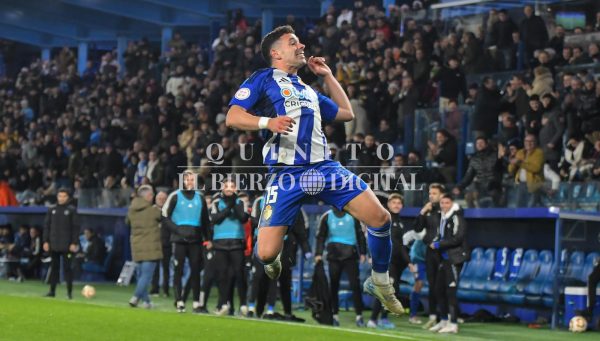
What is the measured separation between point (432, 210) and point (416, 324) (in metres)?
1.74

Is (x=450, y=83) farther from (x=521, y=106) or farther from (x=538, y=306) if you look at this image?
(x=538, y=306)

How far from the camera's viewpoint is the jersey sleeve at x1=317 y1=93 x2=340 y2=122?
9.80 meters

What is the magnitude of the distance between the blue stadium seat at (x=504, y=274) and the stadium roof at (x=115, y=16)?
1736 centimetres

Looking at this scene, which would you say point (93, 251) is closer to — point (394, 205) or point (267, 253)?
point (394, 205)

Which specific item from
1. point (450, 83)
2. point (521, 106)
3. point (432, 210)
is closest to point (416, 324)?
point (432, 210)

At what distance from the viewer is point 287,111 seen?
942cm

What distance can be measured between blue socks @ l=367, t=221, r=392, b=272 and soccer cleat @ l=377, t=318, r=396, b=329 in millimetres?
6510

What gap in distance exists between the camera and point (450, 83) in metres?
21.8

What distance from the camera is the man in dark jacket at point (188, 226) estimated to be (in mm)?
17672

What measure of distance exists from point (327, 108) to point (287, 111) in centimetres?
53

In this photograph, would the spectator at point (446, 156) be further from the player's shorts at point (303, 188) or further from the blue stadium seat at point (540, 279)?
the player's shorts at point (303, 188)

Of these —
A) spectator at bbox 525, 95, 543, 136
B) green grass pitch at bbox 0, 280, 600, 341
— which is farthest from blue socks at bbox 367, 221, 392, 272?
spectator at bbox 525, 95, 543, 136

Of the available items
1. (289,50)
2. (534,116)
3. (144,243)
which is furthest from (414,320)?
(289,50)

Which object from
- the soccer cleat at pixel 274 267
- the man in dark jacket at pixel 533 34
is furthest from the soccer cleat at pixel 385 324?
the man in dark jacket at pixel 533 34
